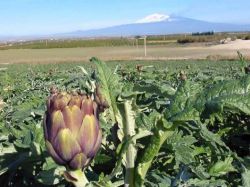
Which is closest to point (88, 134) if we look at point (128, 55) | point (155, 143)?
point (155, 143)

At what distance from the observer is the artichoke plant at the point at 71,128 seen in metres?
1.04

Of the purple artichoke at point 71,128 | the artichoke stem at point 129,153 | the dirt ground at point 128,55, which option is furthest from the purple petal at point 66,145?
the dirt ground at point 128,55

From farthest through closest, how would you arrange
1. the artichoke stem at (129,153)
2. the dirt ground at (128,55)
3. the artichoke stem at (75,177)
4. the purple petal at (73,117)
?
the dirt ground at (128,55)
the artichoke stem at (129,153)
the artichoke stem at (75,177)
the purple petal at (73,117)

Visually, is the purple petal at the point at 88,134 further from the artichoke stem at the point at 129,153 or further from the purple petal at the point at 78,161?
the artichoke stem at the point at 129,153

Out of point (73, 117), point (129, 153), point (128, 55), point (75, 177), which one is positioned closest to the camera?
point (73, 117)

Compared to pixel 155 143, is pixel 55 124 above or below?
above

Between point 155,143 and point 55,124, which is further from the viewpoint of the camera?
point 155,143

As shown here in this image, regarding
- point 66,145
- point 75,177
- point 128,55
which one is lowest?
point 128,55

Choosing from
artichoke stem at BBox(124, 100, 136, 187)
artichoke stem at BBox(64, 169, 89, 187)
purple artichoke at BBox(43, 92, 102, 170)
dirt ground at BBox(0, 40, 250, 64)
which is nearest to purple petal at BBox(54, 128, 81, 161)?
purple artichoke at BBox(43, 92, 102, 170)

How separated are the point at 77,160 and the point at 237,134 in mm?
1571

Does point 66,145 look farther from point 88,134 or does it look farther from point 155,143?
point 155,143

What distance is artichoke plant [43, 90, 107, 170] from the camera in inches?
41.1

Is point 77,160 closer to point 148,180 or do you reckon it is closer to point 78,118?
point 78,118

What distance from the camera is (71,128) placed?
106 cm
